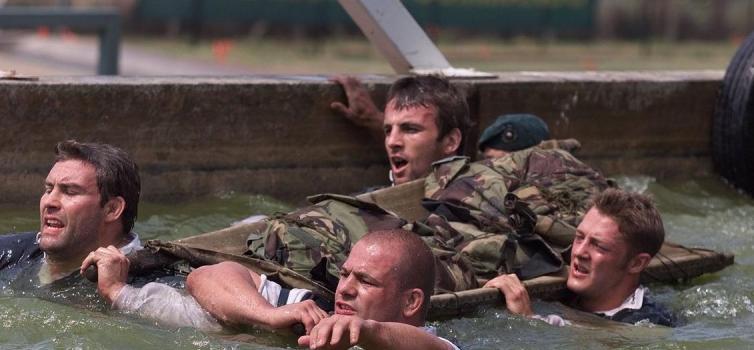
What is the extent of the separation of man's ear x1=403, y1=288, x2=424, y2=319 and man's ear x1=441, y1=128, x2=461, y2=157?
9.74 ft

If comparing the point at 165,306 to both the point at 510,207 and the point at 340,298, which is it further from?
the point at 510,207

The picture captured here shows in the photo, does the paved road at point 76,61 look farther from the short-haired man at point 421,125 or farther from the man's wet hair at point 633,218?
the man's wet hair at point 633,218

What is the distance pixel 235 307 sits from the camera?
6.98 metres

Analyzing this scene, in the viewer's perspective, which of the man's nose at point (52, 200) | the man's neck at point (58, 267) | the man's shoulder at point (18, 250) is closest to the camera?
the man's nose at point (52, 200)

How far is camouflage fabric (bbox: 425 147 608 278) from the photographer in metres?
8.22

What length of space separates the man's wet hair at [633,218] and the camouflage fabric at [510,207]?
457 millimetres

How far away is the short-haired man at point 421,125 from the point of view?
923cm

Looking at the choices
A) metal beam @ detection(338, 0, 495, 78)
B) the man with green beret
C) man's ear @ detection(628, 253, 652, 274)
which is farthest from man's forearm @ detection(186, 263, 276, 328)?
metal beam @ detection(338, 0, 495, 78)

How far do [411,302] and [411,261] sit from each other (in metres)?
0.16

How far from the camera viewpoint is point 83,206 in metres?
7.47

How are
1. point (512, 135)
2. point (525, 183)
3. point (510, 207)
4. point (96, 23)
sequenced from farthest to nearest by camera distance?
point (96, 23) → point (512, 135) → point (525, 183) → point (510, 207)

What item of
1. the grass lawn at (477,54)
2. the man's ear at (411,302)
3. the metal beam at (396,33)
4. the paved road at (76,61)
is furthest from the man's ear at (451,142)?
the grass lawn at (477,54)

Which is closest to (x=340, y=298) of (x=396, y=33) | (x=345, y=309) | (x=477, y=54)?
(x=345, y=309)

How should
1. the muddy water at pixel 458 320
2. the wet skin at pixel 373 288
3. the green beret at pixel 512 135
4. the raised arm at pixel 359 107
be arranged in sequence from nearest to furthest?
the wet skin at pixel 373 288, the muddy water at pixel 458 320, the green beret at pixel 512 135, the raised arm at pixel 359 107
